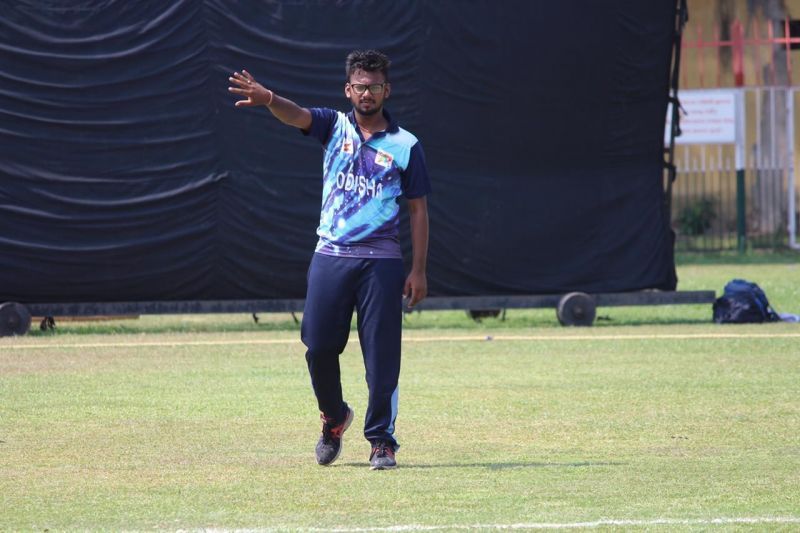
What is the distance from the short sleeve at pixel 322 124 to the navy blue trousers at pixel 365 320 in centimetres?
64

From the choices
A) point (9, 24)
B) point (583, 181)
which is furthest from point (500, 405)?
point (9, 24)

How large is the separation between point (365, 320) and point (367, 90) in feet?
3.97

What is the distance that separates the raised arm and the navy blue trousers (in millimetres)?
747

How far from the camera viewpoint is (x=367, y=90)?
26.8ft

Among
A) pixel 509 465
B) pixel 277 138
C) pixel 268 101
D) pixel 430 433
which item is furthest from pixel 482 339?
pixel 268 101

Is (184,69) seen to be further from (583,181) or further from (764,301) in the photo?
(764,301)

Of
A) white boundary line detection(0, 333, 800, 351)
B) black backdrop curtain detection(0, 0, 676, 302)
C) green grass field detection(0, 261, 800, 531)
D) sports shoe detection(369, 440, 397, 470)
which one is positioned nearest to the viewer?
green grass field detection(0, 261, 800, 531)

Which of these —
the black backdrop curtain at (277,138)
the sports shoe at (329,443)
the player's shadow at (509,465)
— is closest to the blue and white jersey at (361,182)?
the sports shoe at (329,443)

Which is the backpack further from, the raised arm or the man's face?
the raised arm

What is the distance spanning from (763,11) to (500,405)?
20712mm

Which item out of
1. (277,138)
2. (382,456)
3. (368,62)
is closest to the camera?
(382,456)

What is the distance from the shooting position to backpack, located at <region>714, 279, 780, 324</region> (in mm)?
16359

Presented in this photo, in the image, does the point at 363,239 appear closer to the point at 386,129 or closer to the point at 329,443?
the point at 386,129

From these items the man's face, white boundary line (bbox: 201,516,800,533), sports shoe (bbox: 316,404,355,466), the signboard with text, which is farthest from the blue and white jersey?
the signboard with text
